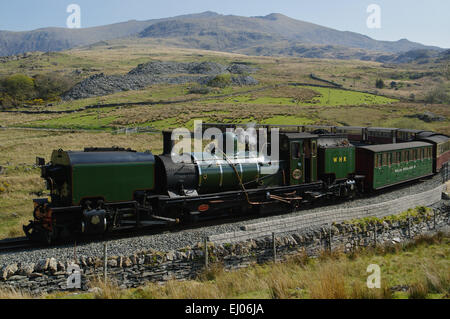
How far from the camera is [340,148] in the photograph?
2134 centimetres

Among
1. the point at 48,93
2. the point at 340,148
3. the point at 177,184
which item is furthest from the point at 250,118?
the point at 48,93

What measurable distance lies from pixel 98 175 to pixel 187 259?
15.0 ft

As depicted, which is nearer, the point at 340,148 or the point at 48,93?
the point at 340,148

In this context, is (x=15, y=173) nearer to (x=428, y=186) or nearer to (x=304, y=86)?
(x=428, y=186)

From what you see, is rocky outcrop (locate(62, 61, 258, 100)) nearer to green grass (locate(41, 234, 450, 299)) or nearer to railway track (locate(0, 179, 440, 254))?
railway track (locate(0, 179, 440, 254))

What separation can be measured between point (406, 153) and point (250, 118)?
39270 millimetres

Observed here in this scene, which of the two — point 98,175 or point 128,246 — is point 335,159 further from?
point 98,175

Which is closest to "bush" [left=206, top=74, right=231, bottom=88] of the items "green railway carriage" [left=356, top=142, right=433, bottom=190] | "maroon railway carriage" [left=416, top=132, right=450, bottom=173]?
"maroon railway carriage" [left=416, top=132, right=450, bottom=173]

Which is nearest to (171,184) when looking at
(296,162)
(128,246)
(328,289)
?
(128,246)

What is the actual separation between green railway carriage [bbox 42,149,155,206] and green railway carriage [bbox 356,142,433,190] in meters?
14.1

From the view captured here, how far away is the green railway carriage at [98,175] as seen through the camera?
553 inches

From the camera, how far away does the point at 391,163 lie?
83.4 feet

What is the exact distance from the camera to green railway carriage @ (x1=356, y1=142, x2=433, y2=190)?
23792 millimetres

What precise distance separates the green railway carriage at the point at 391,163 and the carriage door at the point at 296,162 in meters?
6.43
